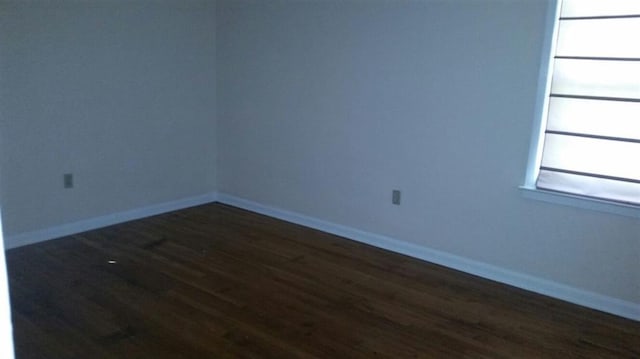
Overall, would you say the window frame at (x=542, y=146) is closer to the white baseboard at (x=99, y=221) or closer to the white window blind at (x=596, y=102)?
the white window blind at (x=596, y=102)

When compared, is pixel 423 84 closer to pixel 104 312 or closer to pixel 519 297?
pixel 519 297

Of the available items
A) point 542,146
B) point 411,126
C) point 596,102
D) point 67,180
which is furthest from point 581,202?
point 67,180

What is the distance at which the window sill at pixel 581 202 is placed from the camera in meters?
2.78

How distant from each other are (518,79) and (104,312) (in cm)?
267

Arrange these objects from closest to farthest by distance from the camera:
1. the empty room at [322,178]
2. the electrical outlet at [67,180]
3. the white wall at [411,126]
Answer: the empty room at [322,178] < the white wall at [411,126] < the electrical outlet at [67,180]

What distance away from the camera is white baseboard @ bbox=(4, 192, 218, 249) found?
3.60 meters

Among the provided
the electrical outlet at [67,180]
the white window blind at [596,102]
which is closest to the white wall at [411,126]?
the white window blind at [596,102]

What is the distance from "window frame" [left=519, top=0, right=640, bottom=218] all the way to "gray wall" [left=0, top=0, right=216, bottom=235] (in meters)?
2.80

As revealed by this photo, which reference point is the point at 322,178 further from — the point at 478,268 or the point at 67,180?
the point at 67,180

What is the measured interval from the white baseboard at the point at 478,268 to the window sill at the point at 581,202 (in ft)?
1.63

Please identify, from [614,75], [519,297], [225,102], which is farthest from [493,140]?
[225,102]

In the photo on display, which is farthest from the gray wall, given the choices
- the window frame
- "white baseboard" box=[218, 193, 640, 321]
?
the window frame

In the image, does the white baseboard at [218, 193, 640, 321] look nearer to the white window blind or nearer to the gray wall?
the white window blind

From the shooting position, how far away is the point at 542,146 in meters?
3.07
